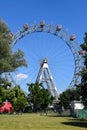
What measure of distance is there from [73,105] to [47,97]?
33167 mm

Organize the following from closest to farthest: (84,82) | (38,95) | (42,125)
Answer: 1. (42,125)
2. (84,82)
3. (38,95)

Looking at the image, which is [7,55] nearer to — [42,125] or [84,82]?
[42,125]

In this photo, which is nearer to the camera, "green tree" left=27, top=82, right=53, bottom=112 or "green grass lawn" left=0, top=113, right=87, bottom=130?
"green grass lawn" left=0, top=113, right=87, bottom=130

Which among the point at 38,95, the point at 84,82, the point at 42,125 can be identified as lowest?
the point at 42,125

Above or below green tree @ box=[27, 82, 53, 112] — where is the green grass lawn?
below

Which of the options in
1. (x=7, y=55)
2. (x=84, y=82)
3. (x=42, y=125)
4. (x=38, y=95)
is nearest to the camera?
(x=7, y=55)

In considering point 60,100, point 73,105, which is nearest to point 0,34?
point 73,105

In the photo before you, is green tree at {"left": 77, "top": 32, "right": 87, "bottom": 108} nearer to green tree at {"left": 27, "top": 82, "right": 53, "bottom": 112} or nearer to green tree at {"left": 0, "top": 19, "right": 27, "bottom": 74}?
green tree at {"left": 0, "top": 19, "right": 27, "bottom": 74}

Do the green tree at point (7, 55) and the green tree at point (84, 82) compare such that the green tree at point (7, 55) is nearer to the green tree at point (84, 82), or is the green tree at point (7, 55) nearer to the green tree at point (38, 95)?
the green tree at point (84, 82)

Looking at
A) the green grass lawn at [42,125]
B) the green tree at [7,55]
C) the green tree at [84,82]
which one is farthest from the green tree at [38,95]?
the green tree at [7,55]

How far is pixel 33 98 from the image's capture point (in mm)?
134875

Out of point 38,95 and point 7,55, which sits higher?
point 38,95

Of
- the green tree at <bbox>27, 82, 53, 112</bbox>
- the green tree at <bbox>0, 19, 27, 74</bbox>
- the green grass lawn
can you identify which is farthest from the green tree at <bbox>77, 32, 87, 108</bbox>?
the green tree at <bbox>27, 82, 53, 112</bbox>

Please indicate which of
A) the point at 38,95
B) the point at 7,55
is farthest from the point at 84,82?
the point at 38,95
